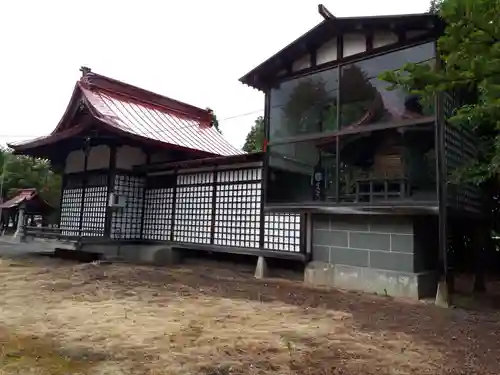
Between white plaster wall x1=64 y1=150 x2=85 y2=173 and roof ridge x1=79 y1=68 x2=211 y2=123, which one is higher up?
roof ridge x1=79 y1=68 x2=211 y2=123

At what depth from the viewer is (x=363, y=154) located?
9.88m

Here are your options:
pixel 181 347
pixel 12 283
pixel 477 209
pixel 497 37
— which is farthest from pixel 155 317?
pixel 477 209

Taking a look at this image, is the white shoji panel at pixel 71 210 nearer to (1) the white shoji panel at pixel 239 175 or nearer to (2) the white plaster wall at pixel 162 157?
(2) the white plaster wall at pixel 162 157

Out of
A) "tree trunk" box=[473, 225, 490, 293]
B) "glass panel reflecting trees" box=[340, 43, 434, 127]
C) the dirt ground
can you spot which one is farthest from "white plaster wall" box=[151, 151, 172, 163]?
"tree trunk" box=[473, 225, 490, 293]

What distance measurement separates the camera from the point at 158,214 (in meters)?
14.1

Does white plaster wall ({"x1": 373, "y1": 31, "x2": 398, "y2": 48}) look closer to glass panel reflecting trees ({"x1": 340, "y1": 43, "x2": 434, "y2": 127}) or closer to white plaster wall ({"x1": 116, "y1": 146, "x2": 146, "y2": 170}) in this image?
glass panel reflecting trees ({"x1": 340, "y1": 43, "x2": 434, "y2": 127})

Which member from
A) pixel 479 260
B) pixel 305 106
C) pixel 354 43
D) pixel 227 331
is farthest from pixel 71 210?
pixel 479 260

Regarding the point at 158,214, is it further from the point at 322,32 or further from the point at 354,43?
the point at 354,43

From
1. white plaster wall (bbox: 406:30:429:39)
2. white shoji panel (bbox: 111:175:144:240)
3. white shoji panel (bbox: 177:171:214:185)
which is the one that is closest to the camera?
white plaster wall (bbox: 406:30:429:39)

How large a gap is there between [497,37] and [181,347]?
192 inches

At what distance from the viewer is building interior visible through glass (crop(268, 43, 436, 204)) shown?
8.04 meters

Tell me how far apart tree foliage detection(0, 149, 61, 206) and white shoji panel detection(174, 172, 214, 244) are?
2181cm

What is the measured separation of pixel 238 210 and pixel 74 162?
27.1 feet

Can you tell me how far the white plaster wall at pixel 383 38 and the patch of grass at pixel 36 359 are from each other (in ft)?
A: 26.4
